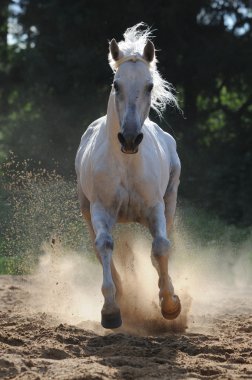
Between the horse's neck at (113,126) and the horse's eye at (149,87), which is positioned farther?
the horse's neck at (113,126)

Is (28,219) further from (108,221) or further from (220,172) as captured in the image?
(220,172)

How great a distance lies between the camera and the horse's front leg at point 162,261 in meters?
6.37

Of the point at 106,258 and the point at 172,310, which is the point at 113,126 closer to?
the point at 106,258

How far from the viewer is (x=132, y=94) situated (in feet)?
20.1

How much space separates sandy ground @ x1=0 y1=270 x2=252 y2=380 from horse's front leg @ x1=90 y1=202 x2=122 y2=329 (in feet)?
0.60

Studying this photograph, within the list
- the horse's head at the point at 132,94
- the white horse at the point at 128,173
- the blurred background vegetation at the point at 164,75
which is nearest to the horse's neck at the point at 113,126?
the white horse at the point at 128,173

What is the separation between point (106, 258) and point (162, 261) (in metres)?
0.47

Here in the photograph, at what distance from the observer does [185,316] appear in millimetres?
6973

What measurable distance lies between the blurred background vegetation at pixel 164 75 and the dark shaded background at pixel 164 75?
20 mm

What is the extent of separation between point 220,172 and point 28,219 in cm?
600

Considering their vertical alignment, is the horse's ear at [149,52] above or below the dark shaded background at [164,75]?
below

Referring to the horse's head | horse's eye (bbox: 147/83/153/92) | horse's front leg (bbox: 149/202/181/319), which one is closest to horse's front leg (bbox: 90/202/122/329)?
horse's front leg (bbox: 149/202/181/319)

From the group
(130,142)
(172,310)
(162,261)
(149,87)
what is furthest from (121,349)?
(149,87)

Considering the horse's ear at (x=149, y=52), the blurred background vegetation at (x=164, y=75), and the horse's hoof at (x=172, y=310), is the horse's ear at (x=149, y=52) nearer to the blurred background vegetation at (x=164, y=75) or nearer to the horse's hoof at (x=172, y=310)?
the horse's hoof at (x=172, y=310)
